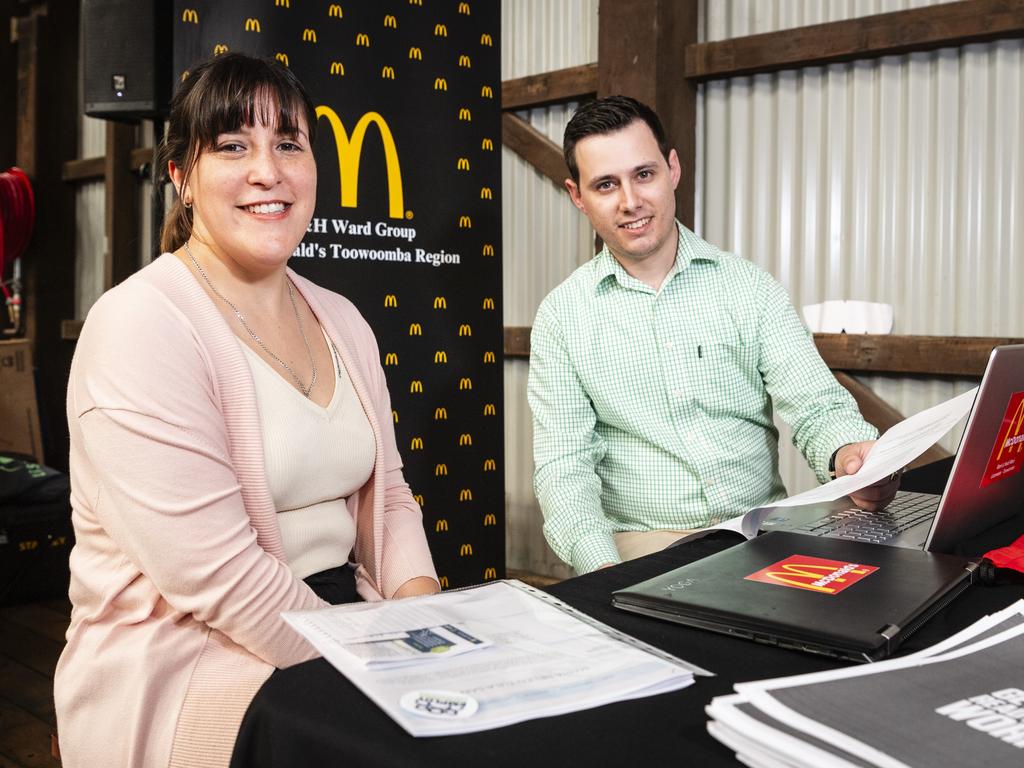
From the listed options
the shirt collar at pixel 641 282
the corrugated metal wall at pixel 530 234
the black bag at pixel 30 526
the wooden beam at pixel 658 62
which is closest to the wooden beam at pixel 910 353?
the wooden beam at pixel 658 62

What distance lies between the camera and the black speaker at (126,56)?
3025 millimetres

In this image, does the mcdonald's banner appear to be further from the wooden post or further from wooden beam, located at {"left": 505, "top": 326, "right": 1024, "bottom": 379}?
the wooden post

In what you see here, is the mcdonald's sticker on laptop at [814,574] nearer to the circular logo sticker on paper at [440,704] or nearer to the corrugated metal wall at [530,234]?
the circular logo sticker on paper at [440,704]

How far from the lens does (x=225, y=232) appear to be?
1505 millimetres

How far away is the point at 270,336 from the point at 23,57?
6.42 m

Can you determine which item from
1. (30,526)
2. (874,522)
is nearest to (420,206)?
(874,522)

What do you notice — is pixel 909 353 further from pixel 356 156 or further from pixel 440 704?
pixel 440 704

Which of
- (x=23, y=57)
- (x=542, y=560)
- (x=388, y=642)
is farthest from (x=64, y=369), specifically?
(x=388, y=642)

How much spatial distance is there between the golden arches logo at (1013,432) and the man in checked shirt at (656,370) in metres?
0.64

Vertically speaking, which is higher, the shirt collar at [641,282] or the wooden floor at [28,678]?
the shirt collar at [641,282]

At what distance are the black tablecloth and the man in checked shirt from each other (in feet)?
3.58

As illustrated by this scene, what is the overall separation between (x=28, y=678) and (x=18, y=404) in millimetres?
1741

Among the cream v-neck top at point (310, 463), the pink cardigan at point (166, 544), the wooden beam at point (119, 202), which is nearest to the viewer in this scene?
the pink cardigan at point (166, 544)

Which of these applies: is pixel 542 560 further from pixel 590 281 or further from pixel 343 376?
pixel 343 376
